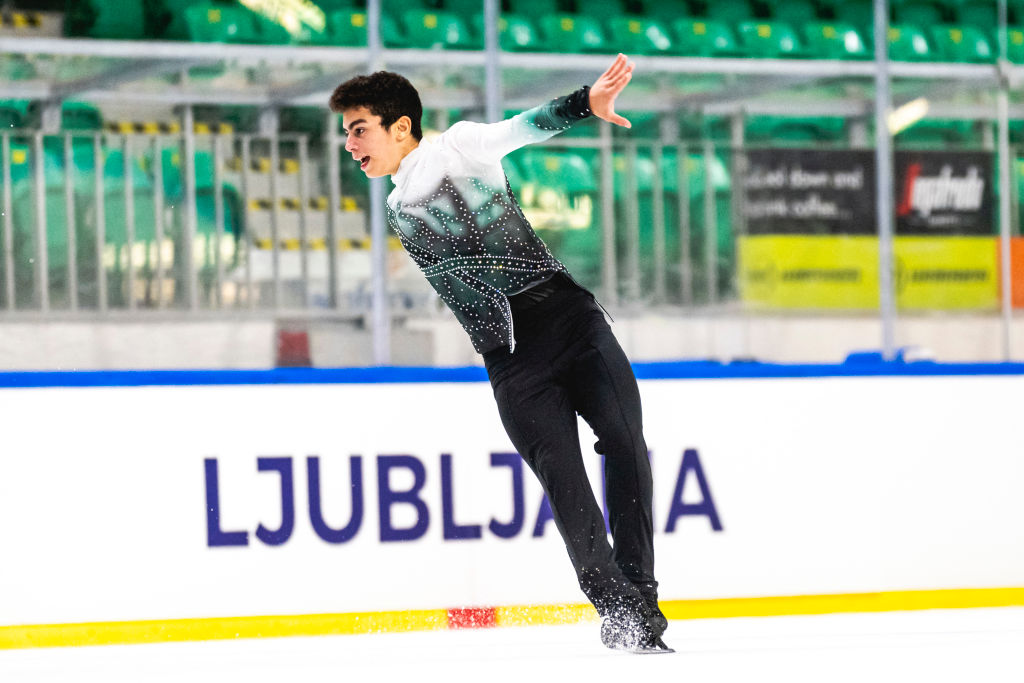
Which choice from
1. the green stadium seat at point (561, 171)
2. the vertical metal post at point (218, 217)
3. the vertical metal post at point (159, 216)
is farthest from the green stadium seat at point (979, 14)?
the vertical metal post at point (159, 216)

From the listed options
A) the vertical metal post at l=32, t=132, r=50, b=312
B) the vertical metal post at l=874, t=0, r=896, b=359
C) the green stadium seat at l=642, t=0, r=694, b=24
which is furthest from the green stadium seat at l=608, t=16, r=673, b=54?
the vertical metal post at l=32, t=132, r=50, b=312

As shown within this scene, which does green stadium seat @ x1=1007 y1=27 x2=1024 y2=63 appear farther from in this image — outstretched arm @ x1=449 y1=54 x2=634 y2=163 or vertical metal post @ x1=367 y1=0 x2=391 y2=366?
outstretched arm @ x1=449 y1=54 x2=634 y2=163

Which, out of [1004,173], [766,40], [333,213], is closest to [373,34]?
[333,213]

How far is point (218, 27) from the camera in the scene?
544cm

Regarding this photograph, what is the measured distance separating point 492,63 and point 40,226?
1698 mm

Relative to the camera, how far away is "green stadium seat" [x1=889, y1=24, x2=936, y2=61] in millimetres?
5895

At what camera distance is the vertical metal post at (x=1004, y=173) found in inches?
232

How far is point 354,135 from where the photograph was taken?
10.7 ft

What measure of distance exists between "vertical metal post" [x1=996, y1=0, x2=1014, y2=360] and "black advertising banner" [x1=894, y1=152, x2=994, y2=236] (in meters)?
0.05

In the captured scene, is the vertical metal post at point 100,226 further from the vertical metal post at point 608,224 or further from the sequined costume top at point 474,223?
the sequined costume top at point 474,223

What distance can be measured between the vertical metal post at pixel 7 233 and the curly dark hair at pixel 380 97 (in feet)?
7.26

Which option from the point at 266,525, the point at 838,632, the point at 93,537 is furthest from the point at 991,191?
the point at 93,537

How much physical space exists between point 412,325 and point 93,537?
137cm

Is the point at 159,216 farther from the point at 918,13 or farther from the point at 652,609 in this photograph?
the point at 918,13
